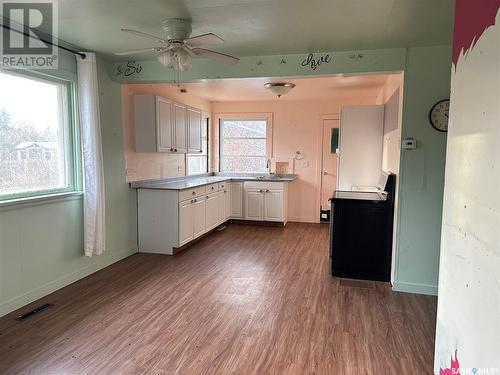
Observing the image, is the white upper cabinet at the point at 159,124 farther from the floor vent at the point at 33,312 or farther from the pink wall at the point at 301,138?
the floor vent at the point at 33,312

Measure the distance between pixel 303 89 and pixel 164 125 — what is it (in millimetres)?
2194

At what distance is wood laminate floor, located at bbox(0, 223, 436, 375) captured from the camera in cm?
210

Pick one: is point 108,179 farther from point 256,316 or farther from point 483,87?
point 483,87

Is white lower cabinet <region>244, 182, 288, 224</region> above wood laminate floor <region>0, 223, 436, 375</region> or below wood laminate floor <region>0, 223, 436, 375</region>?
above

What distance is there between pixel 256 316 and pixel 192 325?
0.51m

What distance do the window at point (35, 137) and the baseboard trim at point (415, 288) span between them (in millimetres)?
3396

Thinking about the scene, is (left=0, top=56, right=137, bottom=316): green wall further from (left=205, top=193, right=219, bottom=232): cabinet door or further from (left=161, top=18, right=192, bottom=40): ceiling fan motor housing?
(left=161, top=18, right=192, bottom=40): ceiling fan motor housing

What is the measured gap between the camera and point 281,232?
565cm

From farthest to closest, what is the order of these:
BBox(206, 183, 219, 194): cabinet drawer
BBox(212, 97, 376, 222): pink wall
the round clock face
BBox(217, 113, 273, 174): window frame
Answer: BBox(217, 113, 273, 174): window frame, BBox(212, 97, 376, 222): pink wall, BBox(206, 183, 219, 194): cabinet drawer, the round clock face

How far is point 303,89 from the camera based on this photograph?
5.20 m

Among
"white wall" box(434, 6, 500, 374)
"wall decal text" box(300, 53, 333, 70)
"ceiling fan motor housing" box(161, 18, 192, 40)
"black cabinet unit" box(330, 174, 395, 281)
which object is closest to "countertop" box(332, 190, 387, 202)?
"black cabinet unit" box(330, 174, 395, 281)

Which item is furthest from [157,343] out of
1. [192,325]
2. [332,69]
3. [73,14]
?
[332,69]

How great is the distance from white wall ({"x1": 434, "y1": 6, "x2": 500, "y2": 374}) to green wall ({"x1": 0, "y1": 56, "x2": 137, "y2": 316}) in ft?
10.3

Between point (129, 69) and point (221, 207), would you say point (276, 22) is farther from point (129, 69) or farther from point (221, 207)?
point (221, 207)
